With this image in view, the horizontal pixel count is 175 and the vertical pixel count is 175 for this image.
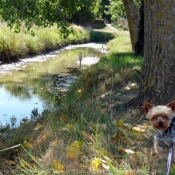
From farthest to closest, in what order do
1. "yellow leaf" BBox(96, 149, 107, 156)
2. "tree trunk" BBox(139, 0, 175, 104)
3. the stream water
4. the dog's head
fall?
the stream water < "tree trunk" BBox(139, 0, 175, 104) < "yellow leaf" BBox(96, 149, 107, 156) < the dog's head

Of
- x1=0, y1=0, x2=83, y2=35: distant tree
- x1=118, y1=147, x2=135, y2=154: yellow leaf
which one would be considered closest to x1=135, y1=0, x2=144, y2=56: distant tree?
x1=0, y1=0, x2=83, y2=35: distant tree

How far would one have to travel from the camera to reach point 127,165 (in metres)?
4.02

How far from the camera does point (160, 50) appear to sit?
5934mm

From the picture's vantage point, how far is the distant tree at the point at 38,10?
12.4 m

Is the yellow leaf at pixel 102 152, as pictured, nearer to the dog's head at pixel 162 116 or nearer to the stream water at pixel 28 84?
the dog's head at pixel 162 116

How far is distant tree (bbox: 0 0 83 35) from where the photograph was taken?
12.4 m

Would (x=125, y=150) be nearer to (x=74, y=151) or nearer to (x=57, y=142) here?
(x=74, y=151)

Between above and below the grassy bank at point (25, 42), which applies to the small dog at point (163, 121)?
above

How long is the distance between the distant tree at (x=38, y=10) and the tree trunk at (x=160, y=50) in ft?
23.0

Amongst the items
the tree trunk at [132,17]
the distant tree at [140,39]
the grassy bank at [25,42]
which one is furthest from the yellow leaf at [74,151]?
the grassy bank at [25,42]

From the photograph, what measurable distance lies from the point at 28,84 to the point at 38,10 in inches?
112

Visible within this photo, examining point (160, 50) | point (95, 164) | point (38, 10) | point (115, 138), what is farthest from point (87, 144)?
point (38, 10)

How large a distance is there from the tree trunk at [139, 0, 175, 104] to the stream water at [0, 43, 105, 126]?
170 centimetres

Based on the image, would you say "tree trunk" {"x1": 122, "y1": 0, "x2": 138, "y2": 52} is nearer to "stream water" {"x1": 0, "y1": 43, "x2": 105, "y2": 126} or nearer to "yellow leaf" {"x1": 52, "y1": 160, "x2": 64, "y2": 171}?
"stream water" {"x1": 0, "y1": 43, "x2": 105, "y2": 126}
